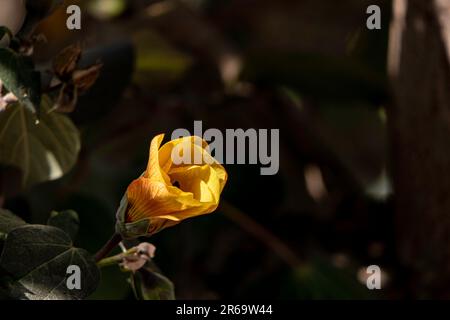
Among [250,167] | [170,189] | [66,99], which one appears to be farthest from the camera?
[250,167]

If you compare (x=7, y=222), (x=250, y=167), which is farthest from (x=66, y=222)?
(x=250, y=167)

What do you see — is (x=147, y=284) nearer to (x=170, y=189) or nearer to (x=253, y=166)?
Answer: (x=170, y=189)

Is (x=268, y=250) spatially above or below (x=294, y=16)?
below

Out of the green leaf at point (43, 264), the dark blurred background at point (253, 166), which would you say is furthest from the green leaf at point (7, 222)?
the dark blurred background at point (253, 166)

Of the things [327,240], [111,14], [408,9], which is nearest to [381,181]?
[327,240]

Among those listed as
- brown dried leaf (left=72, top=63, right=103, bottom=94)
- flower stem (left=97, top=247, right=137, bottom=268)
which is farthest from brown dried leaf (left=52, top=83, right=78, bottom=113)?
flower stem (left=97, top=247, right=137, bottom=268)
